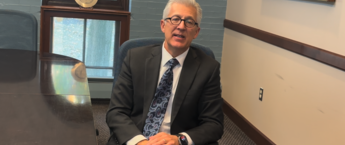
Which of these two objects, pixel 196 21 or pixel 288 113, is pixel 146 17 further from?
pixel 196 21

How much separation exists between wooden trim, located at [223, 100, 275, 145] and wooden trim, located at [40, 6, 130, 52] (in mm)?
1271

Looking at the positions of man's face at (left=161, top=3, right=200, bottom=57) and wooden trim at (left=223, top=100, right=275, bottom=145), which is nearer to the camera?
man's face at (left=161, top=3, right=200, bottom=57)

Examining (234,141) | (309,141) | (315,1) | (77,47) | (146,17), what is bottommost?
(234,141)

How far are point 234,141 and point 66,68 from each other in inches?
65.2

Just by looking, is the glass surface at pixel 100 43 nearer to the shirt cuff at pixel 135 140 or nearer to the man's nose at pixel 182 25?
the man's nose at pixel 182 25

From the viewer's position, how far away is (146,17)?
3.80 metres

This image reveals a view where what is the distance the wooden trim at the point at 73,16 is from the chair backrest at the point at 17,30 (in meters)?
1.05

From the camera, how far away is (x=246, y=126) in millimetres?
3393

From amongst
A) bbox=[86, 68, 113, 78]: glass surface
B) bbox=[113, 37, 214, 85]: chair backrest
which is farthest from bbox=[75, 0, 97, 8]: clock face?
bbox=[113, 37, 214, 85]: chair backrest

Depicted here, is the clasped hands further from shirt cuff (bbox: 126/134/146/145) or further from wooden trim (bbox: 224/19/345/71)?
wooden trim (bbox: 224/19/345/71)

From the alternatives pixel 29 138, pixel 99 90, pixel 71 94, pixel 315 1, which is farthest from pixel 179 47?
pixel 99 90

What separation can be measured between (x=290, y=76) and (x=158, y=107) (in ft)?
4.41

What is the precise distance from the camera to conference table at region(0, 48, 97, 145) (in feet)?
3.99

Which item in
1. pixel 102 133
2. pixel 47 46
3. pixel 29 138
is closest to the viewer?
pixel 29 138
